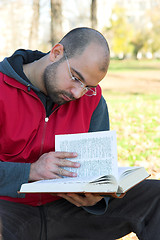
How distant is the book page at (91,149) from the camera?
88.5 inches

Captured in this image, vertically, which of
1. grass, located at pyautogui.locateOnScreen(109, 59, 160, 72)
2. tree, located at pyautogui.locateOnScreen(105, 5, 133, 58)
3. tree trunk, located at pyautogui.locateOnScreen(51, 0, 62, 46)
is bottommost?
grass, located at pyautogui.locateOnScreen(109, 59, 160, 72)

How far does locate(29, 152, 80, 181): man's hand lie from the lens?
2.22 meters

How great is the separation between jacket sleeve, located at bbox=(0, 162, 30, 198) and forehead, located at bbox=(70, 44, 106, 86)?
0.67 metres

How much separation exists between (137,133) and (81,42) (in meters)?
3.84

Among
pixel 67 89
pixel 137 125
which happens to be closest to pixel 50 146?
pixel 67 89

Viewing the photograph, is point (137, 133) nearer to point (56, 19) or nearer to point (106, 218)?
point (106, 218)

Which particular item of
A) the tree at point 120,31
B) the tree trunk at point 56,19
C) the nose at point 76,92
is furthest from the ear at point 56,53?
the tree at point 120,31

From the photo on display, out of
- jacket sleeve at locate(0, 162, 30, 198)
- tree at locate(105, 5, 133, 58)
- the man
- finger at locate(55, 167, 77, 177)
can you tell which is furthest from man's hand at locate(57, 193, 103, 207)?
tree at locate(105, 5, 133, 58)

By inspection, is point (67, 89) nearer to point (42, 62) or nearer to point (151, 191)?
point (42, 62)

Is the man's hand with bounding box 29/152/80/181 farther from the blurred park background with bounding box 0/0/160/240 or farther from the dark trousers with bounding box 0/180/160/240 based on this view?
the blurred park background with bounding box 0/0/160/240

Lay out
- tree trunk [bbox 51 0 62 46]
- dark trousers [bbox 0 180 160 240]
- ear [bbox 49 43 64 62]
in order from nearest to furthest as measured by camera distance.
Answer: dark trousers [bbox 0 180 160 240] → ear [bbox 49 43 64 62] → tree trunk [bbox 51 0 62 46]

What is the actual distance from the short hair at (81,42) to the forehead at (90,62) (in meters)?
0.03

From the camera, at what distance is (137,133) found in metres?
6.19

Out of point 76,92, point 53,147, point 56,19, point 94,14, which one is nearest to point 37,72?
point 76,92
